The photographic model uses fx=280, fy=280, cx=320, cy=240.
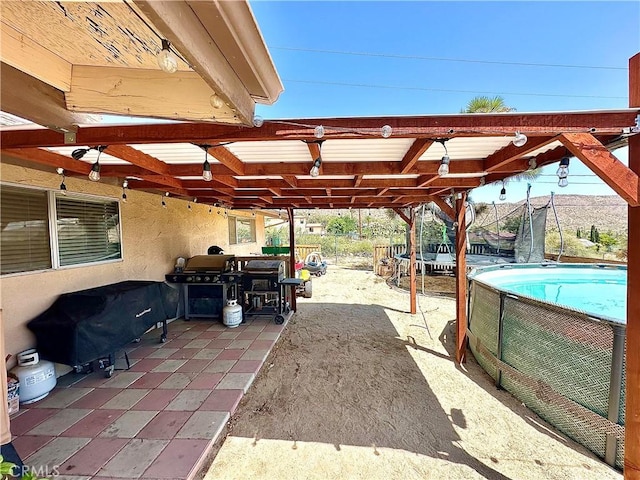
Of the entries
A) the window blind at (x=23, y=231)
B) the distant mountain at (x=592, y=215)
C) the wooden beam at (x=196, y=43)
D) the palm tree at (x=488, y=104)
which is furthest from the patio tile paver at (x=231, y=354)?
the distant mountain at (x=592, y=215)

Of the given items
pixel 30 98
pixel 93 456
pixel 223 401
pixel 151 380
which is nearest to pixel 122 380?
pixel 151 380

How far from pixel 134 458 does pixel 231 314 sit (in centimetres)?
323

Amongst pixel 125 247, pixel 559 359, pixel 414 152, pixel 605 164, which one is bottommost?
pixel 559 359

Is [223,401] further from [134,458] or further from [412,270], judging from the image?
[412,270]

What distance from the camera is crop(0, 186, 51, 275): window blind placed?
2.92m

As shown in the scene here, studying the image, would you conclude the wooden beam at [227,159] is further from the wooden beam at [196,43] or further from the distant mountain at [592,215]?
the distant mountain at [592,215]

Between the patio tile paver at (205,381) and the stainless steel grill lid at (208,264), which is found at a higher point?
the stainless steel grill lid at (208,264)

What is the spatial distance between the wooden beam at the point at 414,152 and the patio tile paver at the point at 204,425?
3052 mm

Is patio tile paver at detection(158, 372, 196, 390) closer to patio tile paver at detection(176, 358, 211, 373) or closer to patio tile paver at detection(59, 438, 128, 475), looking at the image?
→ patio tile paver at detection(176, 358, 211, 373)

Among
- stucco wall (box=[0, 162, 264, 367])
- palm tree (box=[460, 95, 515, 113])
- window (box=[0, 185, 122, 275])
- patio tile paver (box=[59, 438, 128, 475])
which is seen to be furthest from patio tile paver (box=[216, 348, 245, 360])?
palm tree (box=[460, 95, 515, 113])

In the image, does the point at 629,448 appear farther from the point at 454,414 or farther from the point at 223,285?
the point at 223,285

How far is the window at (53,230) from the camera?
117 inches

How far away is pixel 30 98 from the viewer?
1.45 m

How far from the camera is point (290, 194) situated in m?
5.02
